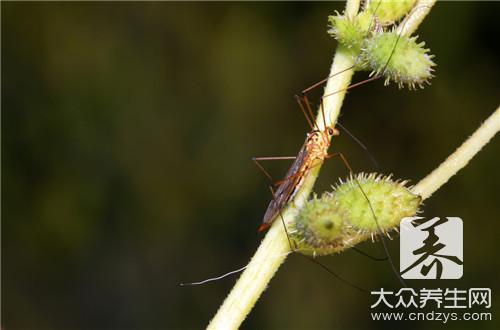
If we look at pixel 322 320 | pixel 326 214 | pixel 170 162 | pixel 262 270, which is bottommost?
pixel 322 320

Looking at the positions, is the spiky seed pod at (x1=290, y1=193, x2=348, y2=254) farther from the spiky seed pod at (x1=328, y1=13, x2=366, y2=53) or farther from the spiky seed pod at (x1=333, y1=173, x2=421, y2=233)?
the spiky seed pod at (x1=328, y1=13, x2=366, y2=53)

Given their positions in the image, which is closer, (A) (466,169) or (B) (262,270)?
(B) (262,270)

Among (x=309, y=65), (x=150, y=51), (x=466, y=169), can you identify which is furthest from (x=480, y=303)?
(x=150, y=51)

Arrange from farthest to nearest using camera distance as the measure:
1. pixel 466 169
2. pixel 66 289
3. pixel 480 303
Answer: pixel 66 289
pixel 466 169
pixel 480 303

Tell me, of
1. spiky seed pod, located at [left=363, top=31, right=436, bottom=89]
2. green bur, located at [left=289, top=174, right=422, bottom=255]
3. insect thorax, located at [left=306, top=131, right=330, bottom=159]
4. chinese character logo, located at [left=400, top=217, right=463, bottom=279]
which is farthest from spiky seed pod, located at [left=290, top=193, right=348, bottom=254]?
chinese character logo, located at [left=400, top=217, right=463, bottom=279]

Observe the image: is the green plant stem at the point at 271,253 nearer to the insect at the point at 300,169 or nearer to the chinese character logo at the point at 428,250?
the insect at the point at 300,169

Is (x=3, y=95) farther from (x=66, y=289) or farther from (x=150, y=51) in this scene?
(x=66, y=289)

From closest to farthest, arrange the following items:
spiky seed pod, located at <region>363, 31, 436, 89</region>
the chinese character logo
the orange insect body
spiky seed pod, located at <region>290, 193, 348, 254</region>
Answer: spiky seed pod, located at <region>290, 193, 348, 254</region>
spiky seed pod, located at <region>363, 31, 436, 89</region>
the orange insect body
the chinese character logo

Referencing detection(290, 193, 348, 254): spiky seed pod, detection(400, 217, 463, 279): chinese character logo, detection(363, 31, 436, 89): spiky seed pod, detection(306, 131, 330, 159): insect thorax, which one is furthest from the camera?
detection(400, 217, 463, 279): chinese character logo
